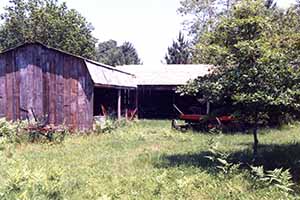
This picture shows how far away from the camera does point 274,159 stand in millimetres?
12922

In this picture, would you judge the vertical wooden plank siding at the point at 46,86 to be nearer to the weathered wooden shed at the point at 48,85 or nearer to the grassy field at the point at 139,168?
the weathered wooden shed at the point at 48,85

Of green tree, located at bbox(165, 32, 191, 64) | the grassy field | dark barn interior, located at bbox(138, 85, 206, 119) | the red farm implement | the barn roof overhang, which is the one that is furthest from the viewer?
green tree, located at bbox(165, 32, 191, 64)

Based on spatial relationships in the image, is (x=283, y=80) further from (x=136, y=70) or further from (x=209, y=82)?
(x=136, y=70)

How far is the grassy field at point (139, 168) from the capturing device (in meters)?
9.25

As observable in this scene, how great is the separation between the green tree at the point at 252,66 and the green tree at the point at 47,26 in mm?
40179

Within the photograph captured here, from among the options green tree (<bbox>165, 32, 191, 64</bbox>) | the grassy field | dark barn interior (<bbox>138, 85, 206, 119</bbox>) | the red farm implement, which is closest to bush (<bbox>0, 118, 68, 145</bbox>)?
the grassy field

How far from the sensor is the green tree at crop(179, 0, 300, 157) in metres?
11.7

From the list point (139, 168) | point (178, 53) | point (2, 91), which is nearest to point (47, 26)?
point (178, 53)

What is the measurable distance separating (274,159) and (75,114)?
37.2 ft

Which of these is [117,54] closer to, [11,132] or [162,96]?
[162,96]

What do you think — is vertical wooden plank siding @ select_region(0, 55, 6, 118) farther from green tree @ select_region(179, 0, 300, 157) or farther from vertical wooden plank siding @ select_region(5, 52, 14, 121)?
green tree @ select_region(179, 0, 300, 157)

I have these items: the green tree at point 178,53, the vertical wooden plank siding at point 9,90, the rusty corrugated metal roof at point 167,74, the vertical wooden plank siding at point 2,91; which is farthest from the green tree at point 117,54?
the vertical wooden plank siding at point 9,90

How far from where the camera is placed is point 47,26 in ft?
169

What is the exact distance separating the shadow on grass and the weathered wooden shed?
27.7 ft
